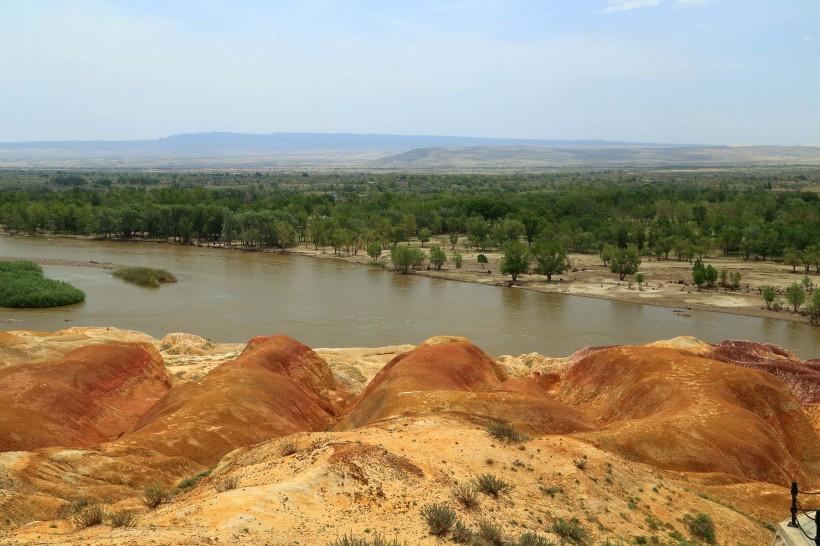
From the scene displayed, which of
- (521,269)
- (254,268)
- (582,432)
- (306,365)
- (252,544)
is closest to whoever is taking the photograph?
(252,544)

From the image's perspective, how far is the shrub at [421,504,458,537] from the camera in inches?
508

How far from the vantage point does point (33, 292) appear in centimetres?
5944

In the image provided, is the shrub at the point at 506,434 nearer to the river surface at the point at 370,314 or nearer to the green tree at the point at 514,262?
the river surface at the point at 370,314

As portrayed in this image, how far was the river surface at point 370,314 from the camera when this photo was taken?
174 ft

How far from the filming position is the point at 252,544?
38.1ft

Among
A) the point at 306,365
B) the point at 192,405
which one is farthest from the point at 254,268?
the point at 192,405

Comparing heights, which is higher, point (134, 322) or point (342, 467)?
point (342, 467)

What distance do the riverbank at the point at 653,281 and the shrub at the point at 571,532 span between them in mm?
49668

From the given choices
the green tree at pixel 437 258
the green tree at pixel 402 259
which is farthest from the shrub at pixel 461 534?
the green tree at pixel 437 258

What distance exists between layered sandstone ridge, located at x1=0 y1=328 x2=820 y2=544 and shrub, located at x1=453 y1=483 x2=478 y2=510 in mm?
290

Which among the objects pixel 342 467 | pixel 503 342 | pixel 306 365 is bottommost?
pixel 503 342

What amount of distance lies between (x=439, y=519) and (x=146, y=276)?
63.7 metres

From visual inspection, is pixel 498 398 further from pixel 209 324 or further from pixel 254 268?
pixel 254 268

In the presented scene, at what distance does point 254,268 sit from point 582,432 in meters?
63.9
